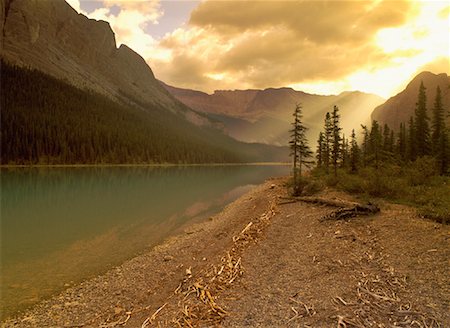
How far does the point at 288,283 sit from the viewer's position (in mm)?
11664

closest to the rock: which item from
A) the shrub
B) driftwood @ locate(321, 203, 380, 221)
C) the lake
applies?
the lake

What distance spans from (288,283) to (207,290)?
3045 millimetres

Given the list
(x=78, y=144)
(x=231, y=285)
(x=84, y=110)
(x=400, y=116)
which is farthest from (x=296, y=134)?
(x=84, y=110)

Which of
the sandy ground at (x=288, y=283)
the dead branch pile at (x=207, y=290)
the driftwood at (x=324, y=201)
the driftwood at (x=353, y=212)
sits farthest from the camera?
the driftwood at (x=324, y=201)

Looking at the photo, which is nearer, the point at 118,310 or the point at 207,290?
the point at 207,290

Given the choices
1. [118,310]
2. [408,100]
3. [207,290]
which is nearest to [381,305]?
[207,290]

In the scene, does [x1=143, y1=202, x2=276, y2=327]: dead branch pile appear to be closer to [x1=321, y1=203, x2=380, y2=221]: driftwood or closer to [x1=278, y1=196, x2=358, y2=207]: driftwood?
[x1=321, y1=203, x2=380, y2=221]: driftwood

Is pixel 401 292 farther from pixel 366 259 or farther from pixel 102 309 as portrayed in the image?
pixel 102 309

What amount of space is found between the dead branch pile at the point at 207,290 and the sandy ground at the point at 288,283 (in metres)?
0.04

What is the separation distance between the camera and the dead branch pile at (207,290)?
9773mm

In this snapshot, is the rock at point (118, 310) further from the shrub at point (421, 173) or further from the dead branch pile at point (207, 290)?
the shrub at point (421, 173)

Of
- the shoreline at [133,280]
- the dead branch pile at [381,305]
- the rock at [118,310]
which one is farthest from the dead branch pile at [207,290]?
the dead branch pile at [381,305]

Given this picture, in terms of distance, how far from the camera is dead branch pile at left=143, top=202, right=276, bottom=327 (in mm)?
9773

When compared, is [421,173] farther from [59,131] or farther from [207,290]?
[59,131]
